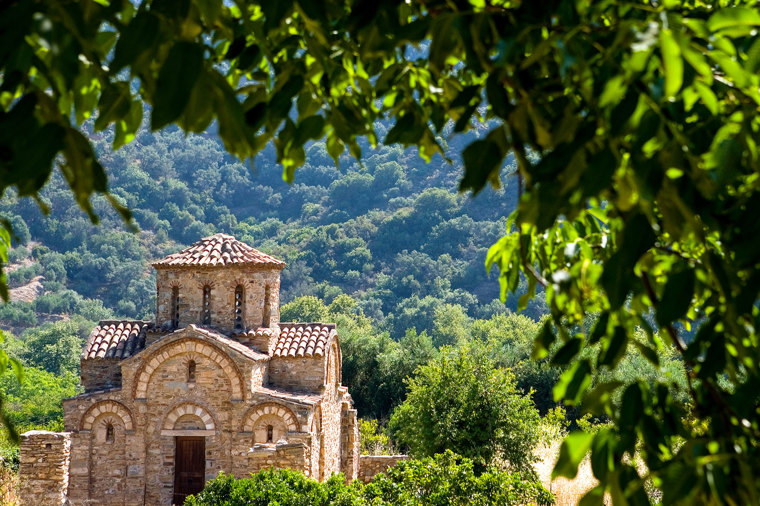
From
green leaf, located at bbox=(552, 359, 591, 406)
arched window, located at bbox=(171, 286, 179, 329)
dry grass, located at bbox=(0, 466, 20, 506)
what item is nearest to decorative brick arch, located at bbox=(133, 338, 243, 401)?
arched window, located at bbox=(171, 286, 179, 329)

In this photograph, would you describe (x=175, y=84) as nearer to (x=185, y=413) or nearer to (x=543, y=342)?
(x=543, y=342)

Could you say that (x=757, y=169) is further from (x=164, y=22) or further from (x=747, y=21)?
(x=164, y=22)

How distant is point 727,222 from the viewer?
1.75 m

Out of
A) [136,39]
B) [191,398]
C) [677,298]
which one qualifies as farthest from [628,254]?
[191,398]

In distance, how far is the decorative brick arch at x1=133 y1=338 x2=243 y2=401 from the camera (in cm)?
1586

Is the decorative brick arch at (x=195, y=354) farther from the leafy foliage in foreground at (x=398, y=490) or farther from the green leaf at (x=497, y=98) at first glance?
the green leaf at (x=497, y=98)

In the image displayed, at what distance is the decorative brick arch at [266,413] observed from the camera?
15711 millimetres

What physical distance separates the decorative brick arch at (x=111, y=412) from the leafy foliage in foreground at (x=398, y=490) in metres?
6.25

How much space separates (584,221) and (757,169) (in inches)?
56.4

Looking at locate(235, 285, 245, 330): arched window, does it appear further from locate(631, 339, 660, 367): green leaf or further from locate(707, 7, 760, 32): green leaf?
locate(707, 7, 760, 32): green leaf

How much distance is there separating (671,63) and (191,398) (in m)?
15.9

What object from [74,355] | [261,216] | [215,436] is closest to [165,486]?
[215,436]

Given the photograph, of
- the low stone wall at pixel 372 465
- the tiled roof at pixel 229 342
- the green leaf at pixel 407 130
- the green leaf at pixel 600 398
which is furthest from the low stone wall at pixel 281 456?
the green leaf at pixel 600 398

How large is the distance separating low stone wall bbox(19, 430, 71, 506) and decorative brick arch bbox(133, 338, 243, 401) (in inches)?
79.9
